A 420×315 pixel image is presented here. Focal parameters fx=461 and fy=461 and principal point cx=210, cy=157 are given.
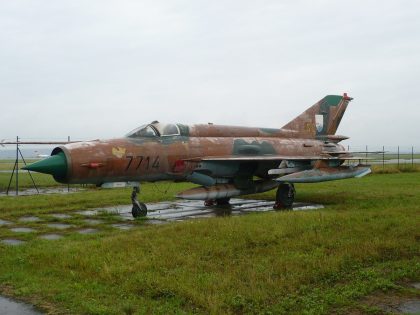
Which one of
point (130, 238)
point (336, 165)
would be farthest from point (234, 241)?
point (336, 165)

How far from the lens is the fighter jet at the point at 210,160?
36.4 feet

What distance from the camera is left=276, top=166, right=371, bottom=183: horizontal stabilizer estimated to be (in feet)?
44.7

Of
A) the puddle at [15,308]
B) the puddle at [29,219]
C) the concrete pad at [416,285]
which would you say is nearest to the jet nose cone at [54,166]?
the puddle at [29,219]

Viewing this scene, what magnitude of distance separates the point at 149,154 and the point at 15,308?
7371 mm

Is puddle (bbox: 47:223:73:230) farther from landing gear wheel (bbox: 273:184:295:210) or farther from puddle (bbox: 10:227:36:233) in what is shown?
landing gear wheel (bbox: 273:184:295:210)

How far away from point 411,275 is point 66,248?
526 centimetres

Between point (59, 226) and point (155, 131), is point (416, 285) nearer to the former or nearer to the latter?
point (59, 226)

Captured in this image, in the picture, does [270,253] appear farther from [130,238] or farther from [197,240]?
[130,238]

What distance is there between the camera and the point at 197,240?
787cm

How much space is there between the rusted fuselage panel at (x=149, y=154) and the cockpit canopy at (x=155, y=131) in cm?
15

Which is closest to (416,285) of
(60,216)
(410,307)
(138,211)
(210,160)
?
(410,307)

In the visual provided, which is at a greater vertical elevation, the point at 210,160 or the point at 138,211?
the point at 210,160

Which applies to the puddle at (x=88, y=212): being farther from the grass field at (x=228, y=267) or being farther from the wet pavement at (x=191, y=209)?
the grass field at (x=228, y=267)

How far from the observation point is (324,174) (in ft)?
48.1
